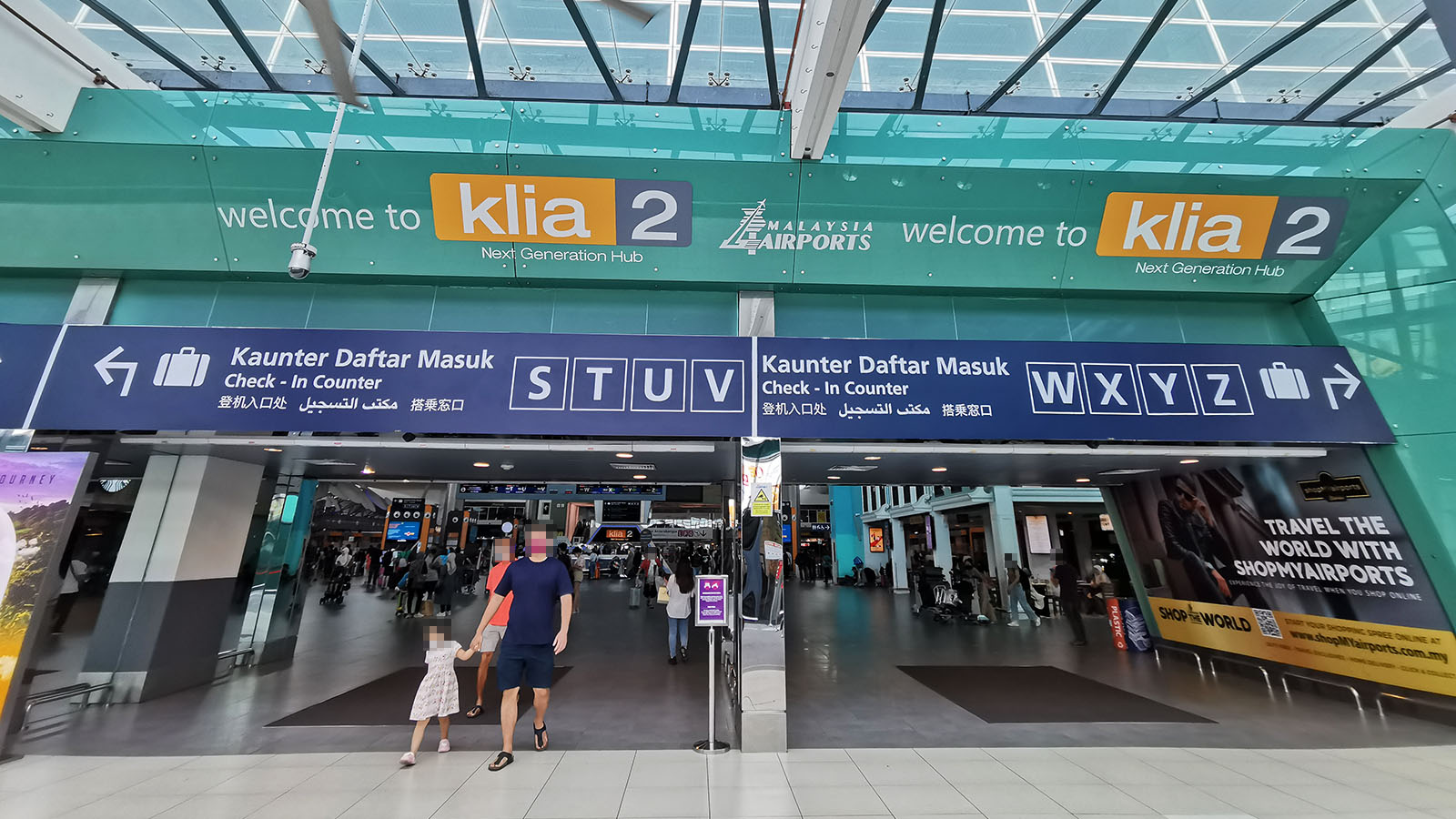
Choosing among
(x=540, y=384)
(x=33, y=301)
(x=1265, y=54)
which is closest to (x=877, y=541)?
(x=1265, y=54)

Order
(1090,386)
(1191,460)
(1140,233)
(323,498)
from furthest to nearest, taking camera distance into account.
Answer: (323,498), (1191,460), (1140,233), (1090,386)

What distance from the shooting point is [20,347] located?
5062 mm

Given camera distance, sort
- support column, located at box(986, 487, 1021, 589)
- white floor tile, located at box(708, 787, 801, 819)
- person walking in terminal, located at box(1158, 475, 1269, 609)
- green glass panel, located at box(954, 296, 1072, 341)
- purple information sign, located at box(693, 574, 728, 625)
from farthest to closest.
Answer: support column, located at box(986, 487, 1021, 589)
person walking in terminal, located at box(1158, 475, 1269, 609)
green glass panel, located at box(954, 296, 1072, 341)
purple information sign, located at box(693, 574, 728, 625)
white floor tile, located at box(708, 787, 801, 819)

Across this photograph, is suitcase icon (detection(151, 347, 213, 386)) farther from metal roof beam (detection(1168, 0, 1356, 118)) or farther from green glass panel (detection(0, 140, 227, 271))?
metal roof beam (detection(1168, 0, 1356, 118))

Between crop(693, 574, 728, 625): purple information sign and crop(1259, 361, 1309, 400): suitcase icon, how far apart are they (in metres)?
5.99

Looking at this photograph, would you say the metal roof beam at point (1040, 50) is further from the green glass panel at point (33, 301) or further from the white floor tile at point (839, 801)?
the green glass panel at point (33, 301)

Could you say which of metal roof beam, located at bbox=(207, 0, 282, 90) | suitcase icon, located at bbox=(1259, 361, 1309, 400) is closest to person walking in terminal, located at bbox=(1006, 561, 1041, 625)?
suitcase icon, located at bbox=(1259, 361, 1309, 400)

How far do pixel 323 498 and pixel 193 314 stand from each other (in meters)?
17.9

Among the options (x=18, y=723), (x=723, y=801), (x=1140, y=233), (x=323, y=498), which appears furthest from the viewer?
(x=323, y=498)

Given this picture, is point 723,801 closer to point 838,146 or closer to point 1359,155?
point 838,146

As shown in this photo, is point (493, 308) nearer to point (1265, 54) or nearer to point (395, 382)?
point (395, 382)

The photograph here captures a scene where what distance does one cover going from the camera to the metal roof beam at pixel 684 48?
5.77 m

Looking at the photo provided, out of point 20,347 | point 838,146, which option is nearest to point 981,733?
point 838,146

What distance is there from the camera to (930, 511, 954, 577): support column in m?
18.8
